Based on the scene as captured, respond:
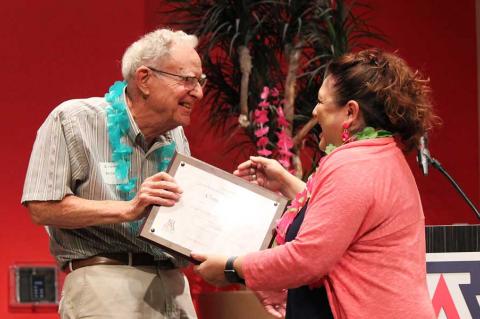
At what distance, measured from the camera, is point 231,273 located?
2291mm

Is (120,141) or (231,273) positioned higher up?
(120,141)

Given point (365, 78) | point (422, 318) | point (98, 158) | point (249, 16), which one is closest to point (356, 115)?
point (365, 78)

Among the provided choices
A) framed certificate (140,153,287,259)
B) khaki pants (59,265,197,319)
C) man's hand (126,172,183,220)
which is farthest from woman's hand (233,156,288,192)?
khaki pants (59,265,197,319)

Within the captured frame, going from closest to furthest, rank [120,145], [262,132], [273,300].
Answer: [273,300], [120,145], [262,132]

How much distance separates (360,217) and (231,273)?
379 millimetres

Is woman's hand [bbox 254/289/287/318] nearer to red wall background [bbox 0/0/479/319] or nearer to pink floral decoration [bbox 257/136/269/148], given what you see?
pink floral decoration [bbox 257/136/269/148]

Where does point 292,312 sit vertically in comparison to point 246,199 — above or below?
below

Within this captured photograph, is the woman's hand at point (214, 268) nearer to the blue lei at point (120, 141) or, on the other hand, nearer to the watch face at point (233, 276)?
the watch face at point (233, 276)

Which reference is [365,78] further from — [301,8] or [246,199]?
[301,8]

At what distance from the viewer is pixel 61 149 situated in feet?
8.71

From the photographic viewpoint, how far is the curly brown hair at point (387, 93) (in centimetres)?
223

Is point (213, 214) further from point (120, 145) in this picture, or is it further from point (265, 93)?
point (265, 93)

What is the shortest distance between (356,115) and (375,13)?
3.34 meters

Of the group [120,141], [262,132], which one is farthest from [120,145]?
[262,132]
